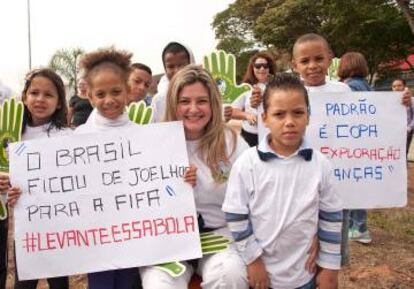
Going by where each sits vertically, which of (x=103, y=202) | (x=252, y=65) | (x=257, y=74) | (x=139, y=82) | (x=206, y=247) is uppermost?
(x=252, y=65)

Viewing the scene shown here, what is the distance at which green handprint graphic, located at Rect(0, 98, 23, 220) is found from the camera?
276 centimetres

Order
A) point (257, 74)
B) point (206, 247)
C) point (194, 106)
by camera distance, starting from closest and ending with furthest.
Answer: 1. point (206, 247)
2. point (194, 106)
3. point (257, 74)

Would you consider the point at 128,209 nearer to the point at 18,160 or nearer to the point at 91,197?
the point at 91,197

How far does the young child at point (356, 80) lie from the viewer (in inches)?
179

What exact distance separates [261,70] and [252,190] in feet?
9.23

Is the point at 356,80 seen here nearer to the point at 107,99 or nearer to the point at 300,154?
the point at 300,154

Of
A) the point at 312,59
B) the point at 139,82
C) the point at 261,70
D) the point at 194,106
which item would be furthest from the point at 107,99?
the point at 261,70

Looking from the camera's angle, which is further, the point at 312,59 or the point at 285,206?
the point at 312,59

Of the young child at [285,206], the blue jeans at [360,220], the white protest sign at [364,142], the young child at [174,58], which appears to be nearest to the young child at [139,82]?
the young child at [174,58]

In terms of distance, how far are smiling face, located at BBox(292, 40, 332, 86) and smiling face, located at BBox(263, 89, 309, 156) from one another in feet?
2.92

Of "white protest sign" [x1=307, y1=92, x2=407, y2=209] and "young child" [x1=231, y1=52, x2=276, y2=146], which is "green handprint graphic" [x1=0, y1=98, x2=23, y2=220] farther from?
"young child" [x1=231, y1=52, x2=276, y2=146]

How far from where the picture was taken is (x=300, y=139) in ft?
7.49

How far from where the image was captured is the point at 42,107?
2.83m

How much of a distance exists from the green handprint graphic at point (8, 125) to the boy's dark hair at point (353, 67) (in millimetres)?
3059
